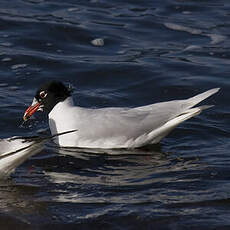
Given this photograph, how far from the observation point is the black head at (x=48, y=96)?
31.2ft

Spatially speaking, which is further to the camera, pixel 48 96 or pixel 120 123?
pixel 48 96

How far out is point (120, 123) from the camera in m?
8.95

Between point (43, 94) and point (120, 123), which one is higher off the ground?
point (43, 94)

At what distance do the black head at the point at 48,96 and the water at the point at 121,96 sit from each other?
34 cm

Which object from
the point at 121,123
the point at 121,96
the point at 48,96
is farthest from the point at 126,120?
the point at 121,96

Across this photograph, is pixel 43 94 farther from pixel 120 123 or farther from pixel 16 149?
pixel 16 149

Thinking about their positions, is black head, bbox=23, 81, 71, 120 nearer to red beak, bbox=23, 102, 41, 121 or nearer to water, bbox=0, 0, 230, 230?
red beak, bbox=23, 102, 41, 121

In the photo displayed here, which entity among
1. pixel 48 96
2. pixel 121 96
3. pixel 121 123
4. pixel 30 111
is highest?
pixel 48 96

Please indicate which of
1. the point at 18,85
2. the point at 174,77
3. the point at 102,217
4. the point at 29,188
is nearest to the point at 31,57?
the point at 18,85

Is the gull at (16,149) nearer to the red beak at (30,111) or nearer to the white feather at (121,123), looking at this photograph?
the white feather at (121,123)

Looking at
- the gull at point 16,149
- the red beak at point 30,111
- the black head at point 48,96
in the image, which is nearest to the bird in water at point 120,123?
the red beak at point 30,111

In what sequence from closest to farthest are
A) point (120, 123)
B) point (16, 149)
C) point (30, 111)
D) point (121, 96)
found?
point (16, 149) < point (120, 123) < point (30, 111) < point (121, 96)

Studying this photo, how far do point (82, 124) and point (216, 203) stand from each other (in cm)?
246

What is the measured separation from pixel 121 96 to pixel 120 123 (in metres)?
2.03
